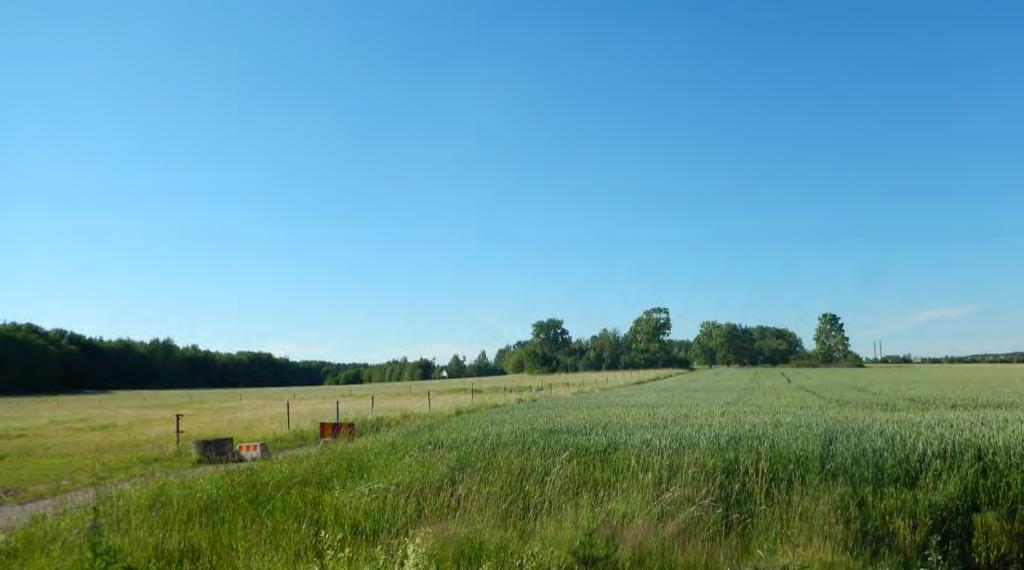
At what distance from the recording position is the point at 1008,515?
8734 millimetres

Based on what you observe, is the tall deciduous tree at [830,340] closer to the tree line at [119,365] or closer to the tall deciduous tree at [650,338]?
the tall deciduous tree at [650,338]

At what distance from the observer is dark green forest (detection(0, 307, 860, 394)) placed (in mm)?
108750

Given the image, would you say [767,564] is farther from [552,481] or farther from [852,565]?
[552,481]

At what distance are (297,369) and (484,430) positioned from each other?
6095 inches

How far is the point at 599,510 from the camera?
27.9 feet

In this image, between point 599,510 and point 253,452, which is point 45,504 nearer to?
point 253,452

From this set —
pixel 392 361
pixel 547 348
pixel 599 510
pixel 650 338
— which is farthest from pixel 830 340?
pixel 599 510

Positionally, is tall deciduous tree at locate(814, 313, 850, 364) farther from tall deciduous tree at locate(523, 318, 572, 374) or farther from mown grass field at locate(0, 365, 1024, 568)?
mown grass field at locate(0, 365, 1024, 568)

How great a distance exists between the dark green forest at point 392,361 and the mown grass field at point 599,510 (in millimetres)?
111331

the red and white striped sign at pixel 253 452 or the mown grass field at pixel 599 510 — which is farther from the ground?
the mown grass field at pixel 599 510

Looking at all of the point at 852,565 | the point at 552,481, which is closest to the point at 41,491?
the point at 552,481

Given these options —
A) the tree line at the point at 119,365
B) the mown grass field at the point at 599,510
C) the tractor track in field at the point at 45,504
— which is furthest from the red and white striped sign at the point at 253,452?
the tree line at the point at 119,365

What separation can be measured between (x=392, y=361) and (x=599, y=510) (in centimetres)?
16337

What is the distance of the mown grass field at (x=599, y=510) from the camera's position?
7.22 m
